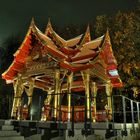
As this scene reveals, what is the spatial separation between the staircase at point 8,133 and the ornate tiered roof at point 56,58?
4878 millimetres

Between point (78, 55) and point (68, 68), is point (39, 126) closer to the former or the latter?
point (68, 68)

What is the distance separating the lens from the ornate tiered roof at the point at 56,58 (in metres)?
15.1

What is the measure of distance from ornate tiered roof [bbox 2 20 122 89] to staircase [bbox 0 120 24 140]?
16.0ft

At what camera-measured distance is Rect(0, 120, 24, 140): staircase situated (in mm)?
9898

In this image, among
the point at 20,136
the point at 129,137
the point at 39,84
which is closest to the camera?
the point at 20,136

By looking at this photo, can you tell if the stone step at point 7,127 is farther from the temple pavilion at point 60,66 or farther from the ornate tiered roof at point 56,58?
the ornate tiered roof at point 56,58

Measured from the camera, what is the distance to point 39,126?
1075 cm

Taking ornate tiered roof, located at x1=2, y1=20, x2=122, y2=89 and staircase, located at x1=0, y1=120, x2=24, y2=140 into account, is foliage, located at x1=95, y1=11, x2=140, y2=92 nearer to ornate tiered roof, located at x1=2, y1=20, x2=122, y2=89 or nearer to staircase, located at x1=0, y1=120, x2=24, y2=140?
ornate tiered roof, located at x1=2, y1=20, x2=122, y2=89

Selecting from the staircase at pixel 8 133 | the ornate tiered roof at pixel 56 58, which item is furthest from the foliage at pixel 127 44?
the staircase at pixel 8 133

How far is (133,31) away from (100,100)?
8.02 m

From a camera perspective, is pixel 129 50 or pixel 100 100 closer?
pixel 129 50

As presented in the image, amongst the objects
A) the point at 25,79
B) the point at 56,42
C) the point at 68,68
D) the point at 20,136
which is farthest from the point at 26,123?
the point at 56,42

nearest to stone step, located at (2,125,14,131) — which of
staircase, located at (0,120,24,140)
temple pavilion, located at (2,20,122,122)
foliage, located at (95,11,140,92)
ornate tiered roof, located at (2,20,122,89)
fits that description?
staircase, located at (0,120,24,140)

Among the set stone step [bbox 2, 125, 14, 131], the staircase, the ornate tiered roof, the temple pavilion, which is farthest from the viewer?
the ornate tiered roof
